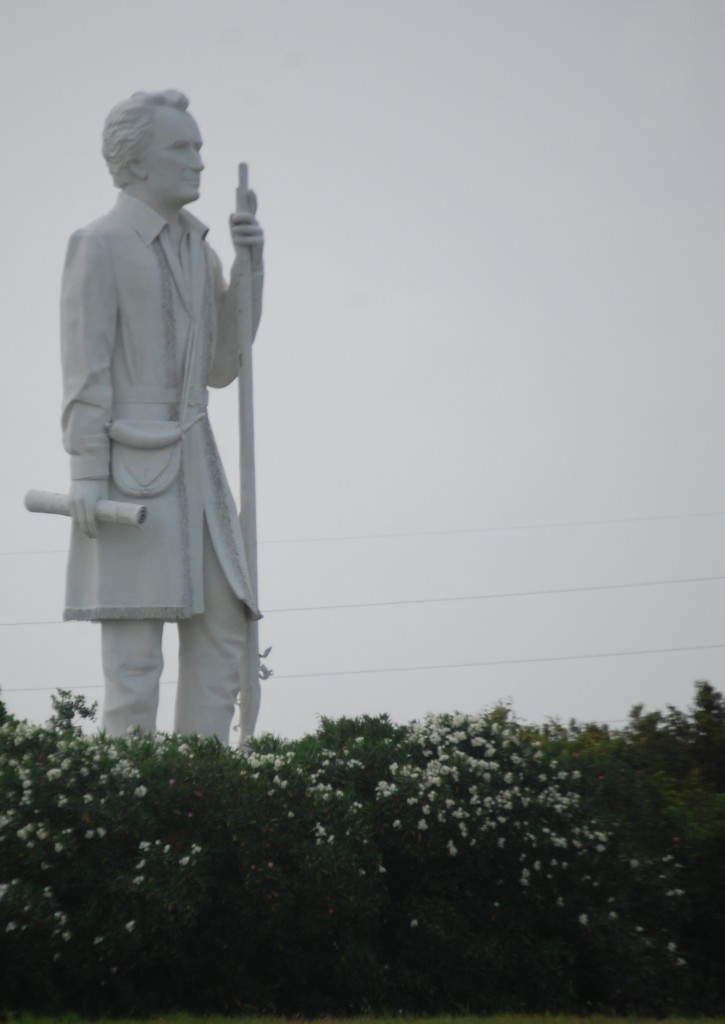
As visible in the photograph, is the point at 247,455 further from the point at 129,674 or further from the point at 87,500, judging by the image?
the point at 129,674

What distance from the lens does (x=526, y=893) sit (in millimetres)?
8234

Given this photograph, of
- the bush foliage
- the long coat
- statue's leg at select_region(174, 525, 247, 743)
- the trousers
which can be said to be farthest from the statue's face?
the bush foliage

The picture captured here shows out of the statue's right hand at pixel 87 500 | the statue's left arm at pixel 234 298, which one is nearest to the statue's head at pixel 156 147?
the statue's left arm at pixel 234 298

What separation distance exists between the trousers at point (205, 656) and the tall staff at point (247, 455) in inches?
2.7

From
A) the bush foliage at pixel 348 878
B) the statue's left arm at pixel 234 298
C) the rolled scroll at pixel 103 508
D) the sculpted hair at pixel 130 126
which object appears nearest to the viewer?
the bush foliage at pixel 348 878

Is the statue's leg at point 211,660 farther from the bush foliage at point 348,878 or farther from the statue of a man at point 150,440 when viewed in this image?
the bush foliage at point 348,878

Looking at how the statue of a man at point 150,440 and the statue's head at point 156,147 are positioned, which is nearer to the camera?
the statue of a man at point 150,440

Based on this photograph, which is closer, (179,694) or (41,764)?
(41,764)

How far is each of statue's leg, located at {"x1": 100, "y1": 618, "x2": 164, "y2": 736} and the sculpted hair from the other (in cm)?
246

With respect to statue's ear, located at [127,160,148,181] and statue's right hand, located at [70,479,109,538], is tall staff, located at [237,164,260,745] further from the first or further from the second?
statue's right hand, located at [70,479,109,538]

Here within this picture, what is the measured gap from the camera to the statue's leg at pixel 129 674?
28.2 ft

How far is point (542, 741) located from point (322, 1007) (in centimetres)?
472

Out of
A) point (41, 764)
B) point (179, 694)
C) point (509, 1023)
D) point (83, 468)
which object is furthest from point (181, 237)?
point (509, 1023)

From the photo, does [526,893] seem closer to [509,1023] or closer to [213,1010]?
[509,1023]
